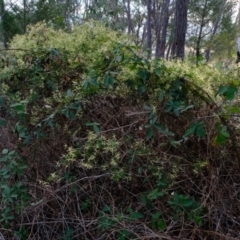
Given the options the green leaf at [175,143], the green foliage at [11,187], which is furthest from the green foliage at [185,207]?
the green foliage at [11,187]

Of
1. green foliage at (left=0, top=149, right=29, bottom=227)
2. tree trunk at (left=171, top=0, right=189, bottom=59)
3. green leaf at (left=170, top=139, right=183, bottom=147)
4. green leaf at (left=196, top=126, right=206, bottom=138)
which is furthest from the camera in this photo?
tree trunk at (left=171, top=0, right=189, bottom=59)

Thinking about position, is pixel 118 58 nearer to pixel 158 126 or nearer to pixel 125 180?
pixel 158 126

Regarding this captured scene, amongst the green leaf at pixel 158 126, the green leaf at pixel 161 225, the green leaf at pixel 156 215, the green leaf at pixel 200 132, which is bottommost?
the green leaf at pixel 161 225

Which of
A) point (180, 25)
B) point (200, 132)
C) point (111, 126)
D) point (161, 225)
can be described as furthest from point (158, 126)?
point (180, 25)

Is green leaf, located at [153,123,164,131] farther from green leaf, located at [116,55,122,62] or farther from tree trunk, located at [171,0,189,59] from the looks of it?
tree trunk, located at [171,0,189,59]

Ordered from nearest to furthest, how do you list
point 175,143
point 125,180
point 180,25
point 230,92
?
point 230,92 < point 175,143 < point 125,180 < point 180,25

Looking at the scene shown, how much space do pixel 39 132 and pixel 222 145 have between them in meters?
0.90

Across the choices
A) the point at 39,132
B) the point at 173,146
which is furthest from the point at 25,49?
the point at 173,146

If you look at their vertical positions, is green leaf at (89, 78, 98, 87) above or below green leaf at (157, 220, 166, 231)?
above

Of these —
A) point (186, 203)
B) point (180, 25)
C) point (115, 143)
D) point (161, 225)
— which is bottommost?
point (161, 225)

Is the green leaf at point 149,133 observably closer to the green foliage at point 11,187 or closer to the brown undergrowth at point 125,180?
the brown undergrowth at point 125,180

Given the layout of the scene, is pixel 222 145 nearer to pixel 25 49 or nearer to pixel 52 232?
pixel 52 232

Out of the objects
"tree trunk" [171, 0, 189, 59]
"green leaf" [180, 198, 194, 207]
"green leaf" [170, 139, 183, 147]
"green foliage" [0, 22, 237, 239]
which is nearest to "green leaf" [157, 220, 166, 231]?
"green foliage" [0, 22, 237, 239]

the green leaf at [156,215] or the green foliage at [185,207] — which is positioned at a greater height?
the green foliage at [185,207]
